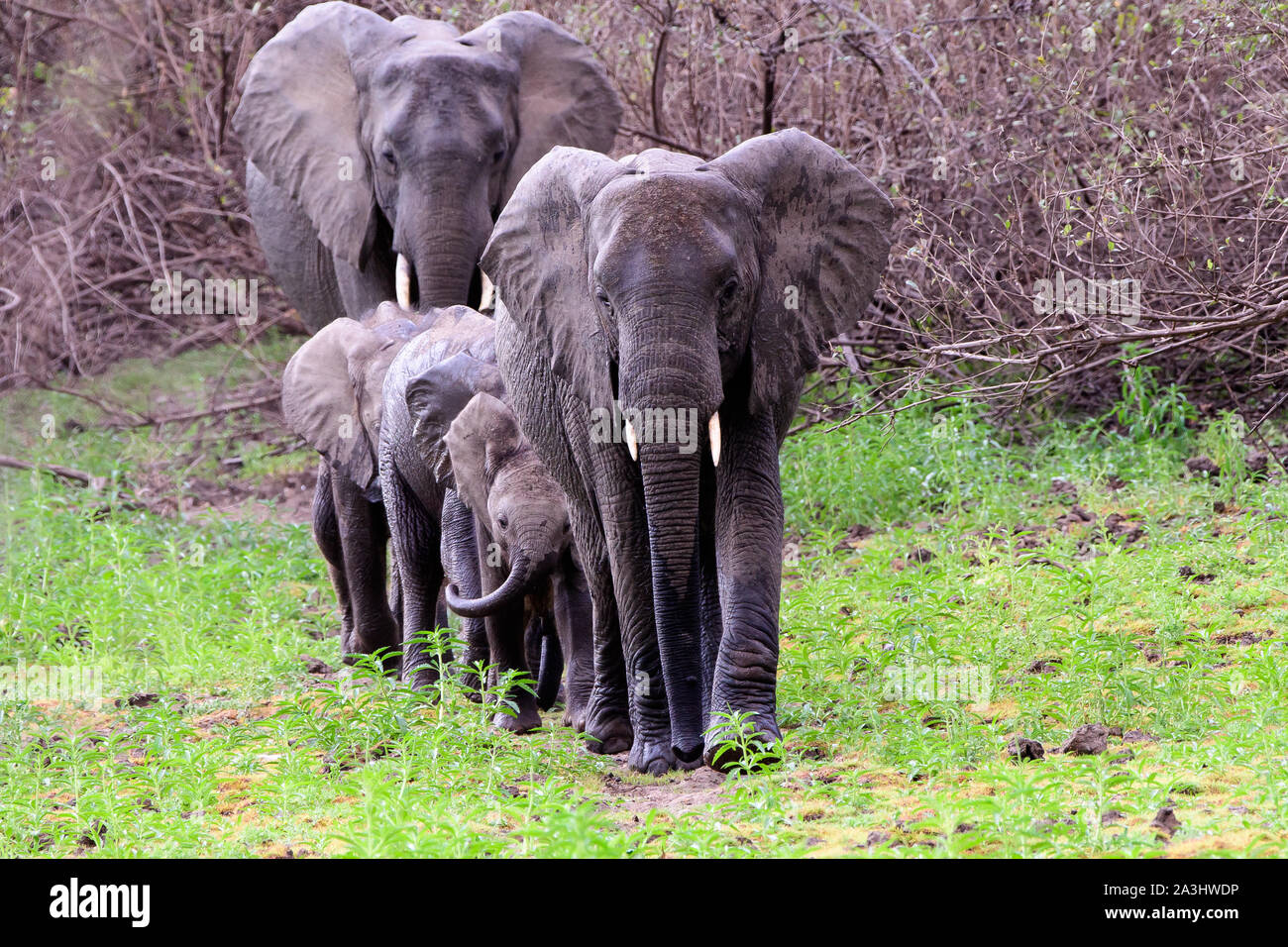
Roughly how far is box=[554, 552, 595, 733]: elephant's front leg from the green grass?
0.39m

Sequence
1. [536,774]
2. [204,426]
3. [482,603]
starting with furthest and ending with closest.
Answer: [204,426]
[482,603]
[536,774]

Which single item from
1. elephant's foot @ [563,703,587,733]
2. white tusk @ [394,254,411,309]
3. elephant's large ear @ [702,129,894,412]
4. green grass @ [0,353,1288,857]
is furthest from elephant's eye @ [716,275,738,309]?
white tusk @ [394,254,411,309]

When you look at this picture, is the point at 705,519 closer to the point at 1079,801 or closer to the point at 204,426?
the point at 1079,801

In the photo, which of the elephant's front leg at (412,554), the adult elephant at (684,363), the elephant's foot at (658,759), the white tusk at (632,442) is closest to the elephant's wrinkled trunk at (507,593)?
the adult elephant at (684,363)

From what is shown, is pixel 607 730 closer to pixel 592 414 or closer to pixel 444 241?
pixel 592 414

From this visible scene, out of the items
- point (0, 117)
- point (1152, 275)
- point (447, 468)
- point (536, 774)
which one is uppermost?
point (0, 117)

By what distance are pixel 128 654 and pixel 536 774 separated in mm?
3703

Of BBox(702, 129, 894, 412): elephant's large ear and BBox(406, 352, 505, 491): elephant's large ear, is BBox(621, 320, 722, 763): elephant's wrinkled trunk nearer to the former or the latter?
BBox(702, 129, 894, 412): elephant's large ear

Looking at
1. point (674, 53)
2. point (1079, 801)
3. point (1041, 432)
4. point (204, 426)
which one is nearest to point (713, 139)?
point (674, 53)

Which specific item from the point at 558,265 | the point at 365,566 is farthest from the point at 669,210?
the point at 365,566

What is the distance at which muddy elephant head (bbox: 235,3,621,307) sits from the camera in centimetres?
888

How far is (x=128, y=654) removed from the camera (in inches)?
346

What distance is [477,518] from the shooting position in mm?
6883

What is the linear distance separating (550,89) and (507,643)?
160 inches
